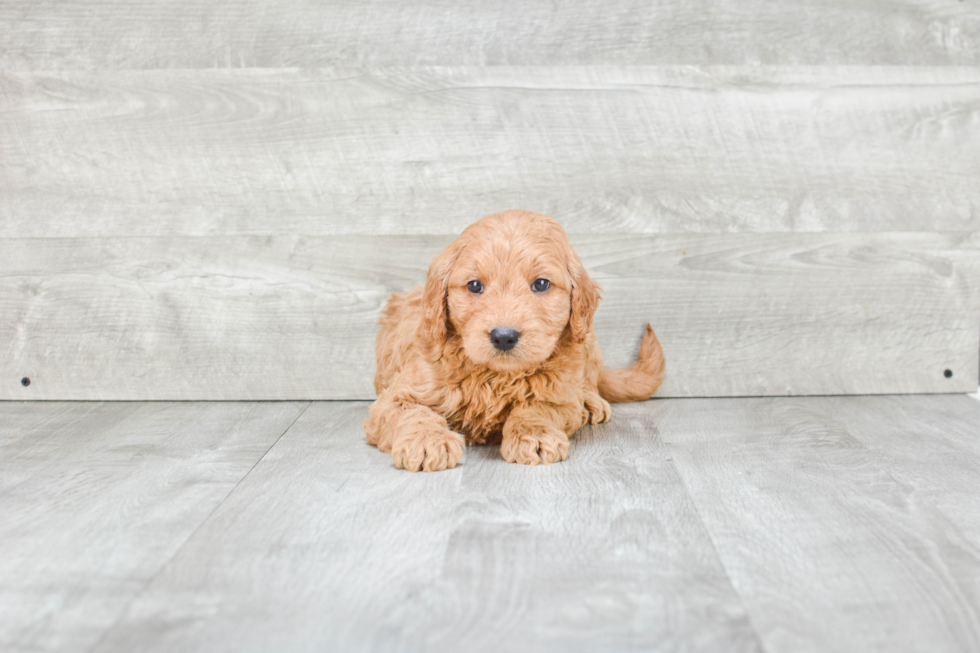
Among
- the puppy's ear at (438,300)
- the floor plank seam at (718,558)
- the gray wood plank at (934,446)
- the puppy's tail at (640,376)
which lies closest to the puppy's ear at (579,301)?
the puppy's ear at (438,300)

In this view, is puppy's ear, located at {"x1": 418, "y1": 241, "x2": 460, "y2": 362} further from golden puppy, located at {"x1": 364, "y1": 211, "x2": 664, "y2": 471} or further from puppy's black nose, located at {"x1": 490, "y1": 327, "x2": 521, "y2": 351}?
puppy's black nose, located at {"x1": 490, "y1": 327, "x2": 521, "y2": 351}

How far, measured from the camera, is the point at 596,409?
2488 mm

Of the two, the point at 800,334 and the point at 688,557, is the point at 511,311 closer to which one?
the point at 688,557

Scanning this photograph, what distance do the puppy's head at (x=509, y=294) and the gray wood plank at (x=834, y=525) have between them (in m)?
0.52

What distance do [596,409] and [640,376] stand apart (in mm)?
340

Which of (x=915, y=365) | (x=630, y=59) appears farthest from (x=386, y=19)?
(x=915, y=365)

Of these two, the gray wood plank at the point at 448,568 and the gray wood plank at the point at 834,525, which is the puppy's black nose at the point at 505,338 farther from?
the gray wood plank at the point at 834,525

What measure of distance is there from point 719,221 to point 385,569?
1.90 metres

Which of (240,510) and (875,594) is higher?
(240,510)

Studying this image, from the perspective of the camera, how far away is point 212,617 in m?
1.32

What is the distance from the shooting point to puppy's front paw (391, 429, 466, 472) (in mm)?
2018

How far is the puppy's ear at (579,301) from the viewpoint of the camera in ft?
6.98

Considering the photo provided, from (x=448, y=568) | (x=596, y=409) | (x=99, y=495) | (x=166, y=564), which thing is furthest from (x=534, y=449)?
(x=99, y=495)

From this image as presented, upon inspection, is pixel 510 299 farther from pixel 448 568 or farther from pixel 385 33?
pixel 385 33
